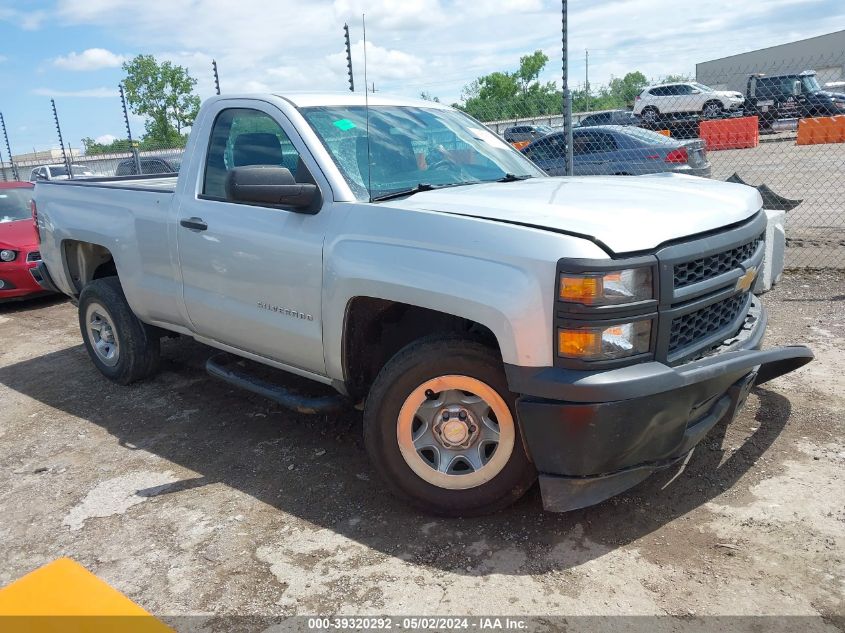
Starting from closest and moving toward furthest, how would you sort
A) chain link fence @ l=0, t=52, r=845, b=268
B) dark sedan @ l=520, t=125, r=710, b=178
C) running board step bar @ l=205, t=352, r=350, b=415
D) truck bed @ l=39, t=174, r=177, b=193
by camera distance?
running board step bar @ l=205, t=352, r=350, b=415, truck bed @ l=39, t=174, r=177, b=193, chain link fence @ l=0, t=52, r=845, b=268, dark sedan @ l=520, t=125, r=710, b=178

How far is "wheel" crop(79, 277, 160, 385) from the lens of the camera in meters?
5.18

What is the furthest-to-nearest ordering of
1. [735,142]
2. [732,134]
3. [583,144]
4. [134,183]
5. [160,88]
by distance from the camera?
[160,88]
[735,142]
[732,134]
[583,144]
[134,183]

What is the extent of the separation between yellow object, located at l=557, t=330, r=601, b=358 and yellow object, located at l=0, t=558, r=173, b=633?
1.74m

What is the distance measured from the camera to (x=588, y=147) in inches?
471

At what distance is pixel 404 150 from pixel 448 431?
1.59 meters

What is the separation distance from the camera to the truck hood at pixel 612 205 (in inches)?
109

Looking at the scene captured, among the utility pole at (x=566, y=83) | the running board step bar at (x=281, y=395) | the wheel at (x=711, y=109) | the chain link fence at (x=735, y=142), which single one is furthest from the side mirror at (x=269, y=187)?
the wheel at (x=711, y=109)

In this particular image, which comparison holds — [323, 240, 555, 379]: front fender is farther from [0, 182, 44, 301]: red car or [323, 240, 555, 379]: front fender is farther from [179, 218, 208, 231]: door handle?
[0, 182, 44, 301]: red car

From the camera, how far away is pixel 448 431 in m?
3.18

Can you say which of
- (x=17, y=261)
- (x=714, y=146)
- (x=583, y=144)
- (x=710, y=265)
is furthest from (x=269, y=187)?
(x=714, y=146)

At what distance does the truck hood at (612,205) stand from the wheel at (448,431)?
62 cm

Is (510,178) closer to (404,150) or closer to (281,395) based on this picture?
(404,150)

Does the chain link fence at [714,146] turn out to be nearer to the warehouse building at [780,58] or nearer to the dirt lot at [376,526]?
the dirt lot at [376,526]

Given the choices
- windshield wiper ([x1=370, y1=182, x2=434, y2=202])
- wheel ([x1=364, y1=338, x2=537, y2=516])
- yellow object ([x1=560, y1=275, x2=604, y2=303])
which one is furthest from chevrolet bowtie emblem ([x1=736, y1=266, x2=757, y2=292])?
windshield wiper ([x1=370, y1=182, x2=434, y2=202])
